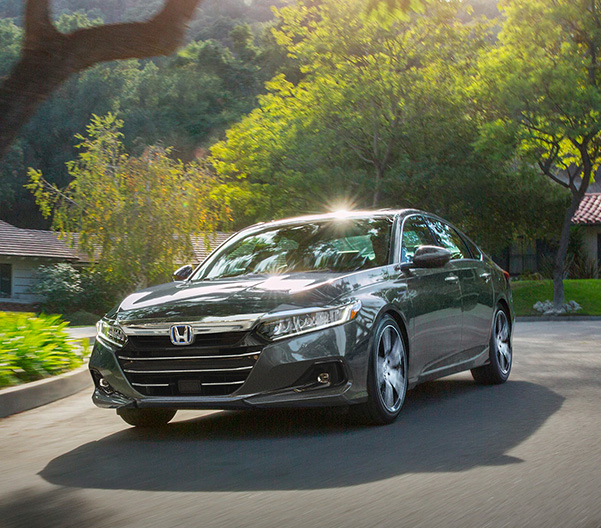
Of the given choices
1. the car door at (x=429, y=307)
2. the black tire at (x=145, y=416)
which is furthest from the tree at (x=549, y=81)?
the black tire at (x=145, y=416)

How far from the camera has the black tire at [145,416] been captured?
6941 millimetres

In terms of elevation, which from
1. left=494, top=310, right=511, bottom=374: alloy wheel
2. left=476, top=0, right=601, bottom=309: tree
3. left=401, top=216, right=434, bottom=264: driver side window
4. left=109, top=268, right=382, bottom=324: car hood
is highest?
left=476, top=0, right=601, bottom=309: tree

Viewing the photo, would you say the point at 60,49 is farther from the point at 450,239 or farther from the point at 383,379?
the point at 450,239

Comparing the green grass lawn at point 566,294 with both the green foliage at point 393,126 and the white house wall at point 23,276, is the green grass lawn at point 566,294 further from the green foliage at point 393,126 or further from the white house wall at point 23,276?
the white house wall at point 23,276

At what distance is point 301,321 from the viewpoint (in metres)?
6.16

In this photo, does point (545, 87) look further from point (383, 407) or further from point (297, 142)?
point (383, 407)

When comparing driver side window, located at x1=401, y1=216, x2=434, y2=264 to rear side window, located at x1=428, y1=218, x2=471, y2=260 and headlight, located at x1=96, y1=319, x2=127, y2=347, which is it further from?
headlight, located at x1=96, y1=319, x2=127, y2=347

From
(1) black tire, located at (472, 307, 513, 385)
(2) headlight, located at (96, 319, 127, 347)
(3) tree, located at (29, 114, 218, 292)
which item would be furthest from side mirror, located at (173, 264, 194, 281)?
(3) tree, located at (29, 114, 218, 292)

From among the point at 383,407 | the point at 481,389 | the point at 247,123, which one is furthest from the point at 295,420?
the point at 247,123

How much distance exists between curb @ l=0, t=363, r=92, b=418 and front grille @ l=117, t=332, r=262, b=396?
2.33m

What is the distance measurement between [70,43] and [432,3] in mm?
3734

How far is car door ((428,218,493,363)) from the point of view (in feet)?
27.6

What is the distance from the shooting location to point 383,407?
6586 millimetres

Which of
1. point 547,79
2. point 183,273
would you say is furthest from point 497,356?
point 547,79
